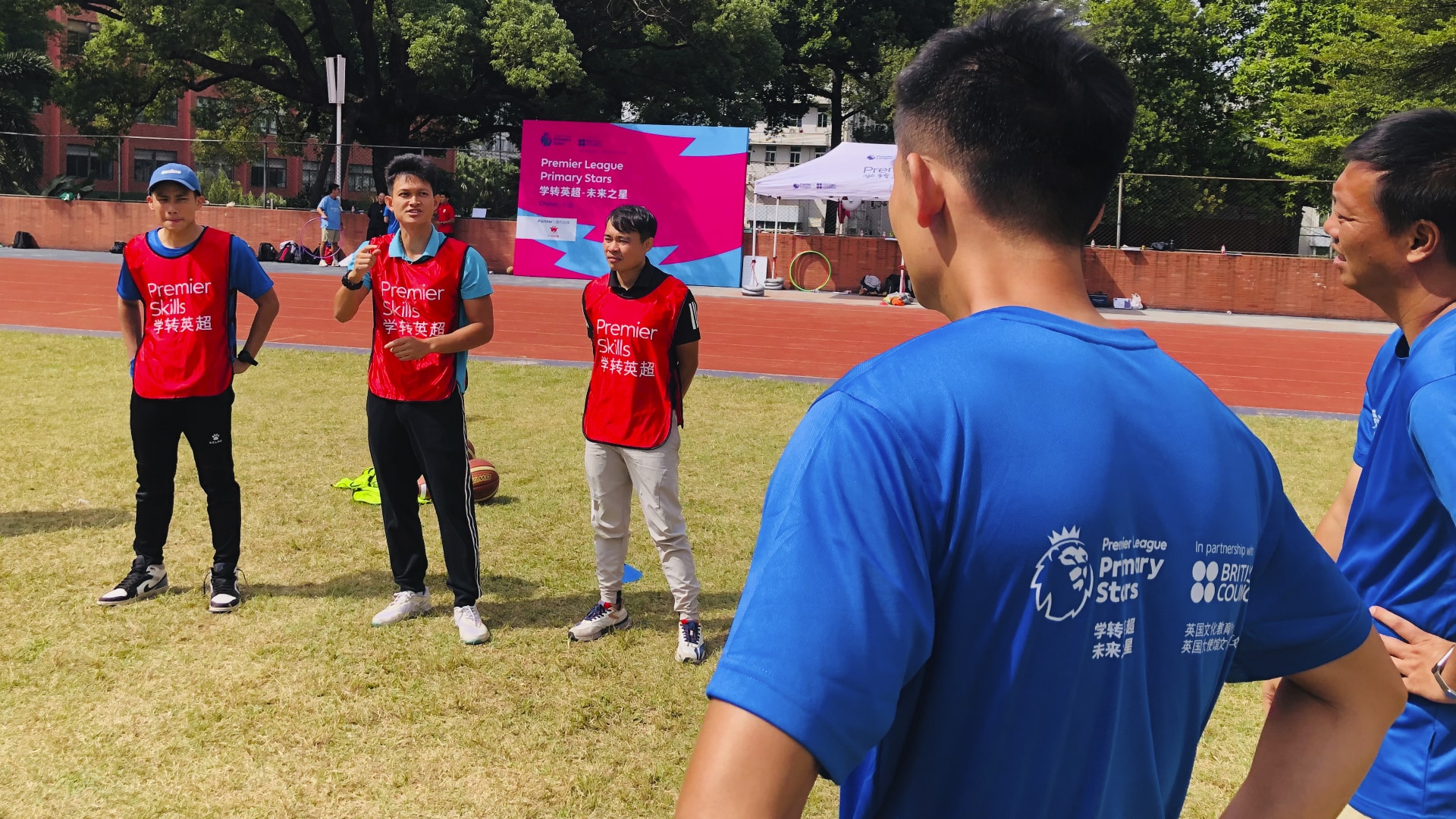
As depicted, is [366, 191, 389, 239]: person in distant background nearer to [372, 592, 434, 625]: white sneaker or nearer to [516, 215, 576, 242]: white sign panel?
[516, 215, 576, 242]: white sign panel

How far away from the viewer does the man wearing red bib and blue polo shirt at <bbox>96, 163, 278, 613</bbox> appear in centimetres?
545

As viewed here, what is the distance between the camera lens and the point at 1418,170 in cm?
215

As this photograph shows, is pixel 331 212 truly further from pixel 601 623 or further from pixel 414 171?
pixel 601 623

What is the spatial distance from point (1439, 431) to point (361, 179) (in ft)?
94.6

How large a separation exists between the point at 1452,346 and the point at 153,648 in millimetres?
4928

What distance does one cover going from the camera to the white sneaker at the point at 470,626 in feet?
16.9

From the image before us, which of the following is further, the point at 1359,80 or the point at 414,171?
the point at 1359,80

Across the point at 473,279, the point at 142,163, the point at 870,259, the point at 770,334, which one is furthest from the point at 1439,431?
the point at 142,163

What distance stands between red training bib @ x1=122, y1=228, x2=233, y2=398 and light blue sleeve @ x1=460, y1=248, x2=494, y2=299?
121 centimetres

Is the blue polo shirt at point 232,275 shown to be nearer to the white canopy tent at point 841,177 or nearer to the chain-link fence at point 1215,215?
the white canopy tent at point 841,177

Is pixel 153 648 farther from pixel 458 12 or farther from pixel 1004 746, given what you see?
pixel 458 12

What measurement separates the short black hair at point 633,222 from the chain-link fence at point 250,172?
22846 millimetres

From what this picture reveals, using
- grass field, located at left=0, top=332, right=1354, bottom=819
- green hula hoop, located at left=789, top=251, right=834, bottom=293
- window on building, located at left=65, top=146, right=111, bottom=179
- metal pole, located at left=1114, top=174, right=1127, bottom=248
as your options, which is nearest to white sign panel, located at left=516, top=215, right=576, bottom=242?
green hula hoop, located at left=789, top=251, right=834, bottom=293

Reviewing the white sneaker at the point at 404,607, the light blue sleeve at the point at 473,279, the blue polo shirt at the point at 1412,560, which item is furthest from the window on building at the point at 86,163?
the blue polo shirt at the point at 1412,560
